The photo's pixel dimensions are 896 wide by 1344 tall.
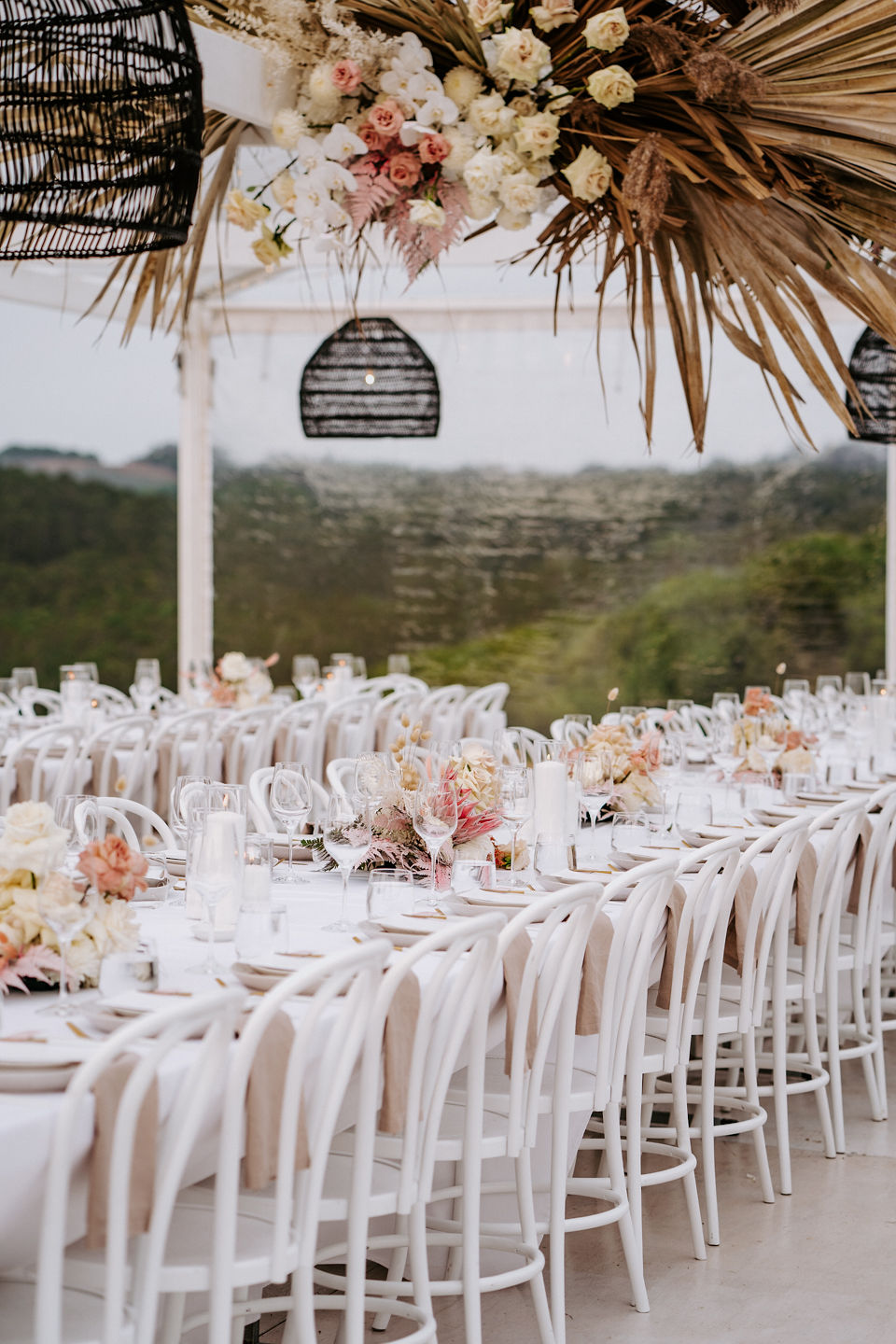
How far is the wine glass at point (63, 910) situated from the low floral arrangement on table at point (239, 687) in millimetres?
5157

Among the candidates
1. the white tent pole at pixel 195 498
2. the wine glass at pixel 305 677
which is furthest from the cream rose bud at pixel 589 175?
the white tent pole at pixel 195 498

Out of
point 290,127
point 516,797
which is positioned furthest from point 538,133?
point 516,797

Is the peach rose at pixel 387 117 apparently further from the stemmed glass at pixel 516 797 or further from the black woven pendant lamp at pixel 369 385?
the black woven pendant lamp at pixel 369 385

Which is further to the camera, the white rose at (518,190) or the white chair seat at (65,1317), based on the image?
the white rose at (518,190)

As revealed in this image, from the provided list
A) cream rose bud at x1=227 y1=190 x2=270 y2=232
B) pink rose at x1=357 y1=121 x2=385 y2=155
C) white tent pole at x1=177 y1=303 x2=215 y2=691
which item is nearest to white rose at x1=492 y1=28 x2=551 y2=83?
pink rose at x1=357 y1=121 x2=385 y2=155

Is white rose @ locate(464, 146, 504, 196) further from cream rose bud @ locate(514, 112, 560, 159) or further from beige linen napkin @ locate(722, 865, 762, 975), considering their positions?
beige linen napkin @ locate(722, 865, 762, 975)

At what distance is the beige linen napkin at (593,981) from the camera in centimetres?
319

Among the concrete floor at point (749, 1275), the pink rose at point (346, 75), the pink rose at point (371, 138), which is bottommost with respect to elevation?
the concrete floor at point (749, 1275)

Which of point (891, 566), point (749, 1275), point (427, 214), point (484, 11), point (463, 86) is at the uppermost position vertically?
point (484, 11)

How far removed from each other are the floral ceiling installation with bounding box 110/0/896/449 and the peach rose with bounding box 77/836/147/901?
5.95 feet

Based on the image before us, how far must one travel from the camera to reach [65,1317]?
2.25m

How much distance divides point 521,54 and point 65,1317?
285 cm

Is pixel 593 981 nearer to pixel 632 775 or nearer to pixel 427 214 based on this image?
pixel 632 775

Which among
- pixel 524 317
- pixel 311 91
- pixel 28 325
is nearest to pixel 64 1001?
pixel 311 91
